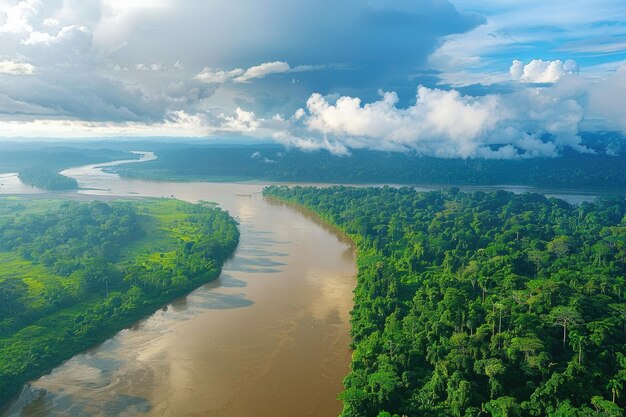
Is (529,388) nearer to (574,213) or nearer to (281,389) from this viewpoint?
(281,389)

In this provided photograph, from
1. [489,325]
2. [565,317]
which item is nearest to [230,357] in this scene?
[489,325]

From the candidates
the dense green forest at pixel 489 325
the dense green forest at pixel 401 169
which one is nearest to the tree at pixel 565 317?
the dense green forest at pixel 489 325

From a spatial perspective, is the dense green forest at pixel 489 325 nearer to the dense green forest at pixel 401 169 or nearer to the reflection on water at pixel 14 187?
the dense green forest at pixel 401 169

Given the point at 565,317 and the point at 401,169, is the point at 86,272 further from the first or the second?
the point at 401,169

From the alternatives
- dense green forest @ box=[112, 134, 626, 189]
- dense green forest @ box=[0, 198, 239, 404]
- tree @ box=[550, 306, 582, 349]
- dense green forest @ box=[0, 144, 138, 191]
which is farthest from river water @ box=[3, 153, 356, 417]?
dense green forest @ box=[112, 134, 626, 189]

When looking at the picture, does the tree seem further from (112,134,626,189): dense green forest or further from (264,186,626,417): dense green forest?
(112,134,626,189): dense green forest
